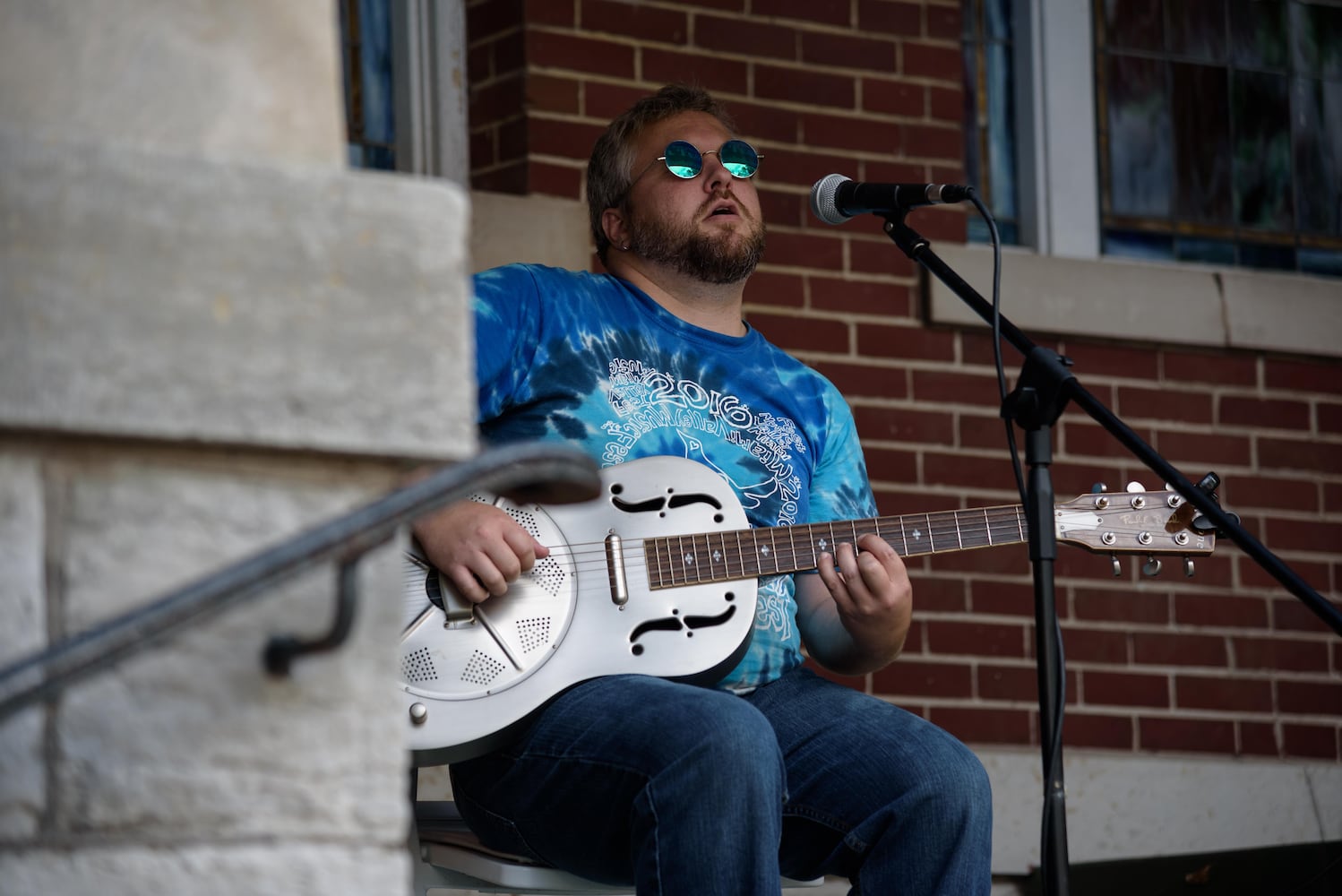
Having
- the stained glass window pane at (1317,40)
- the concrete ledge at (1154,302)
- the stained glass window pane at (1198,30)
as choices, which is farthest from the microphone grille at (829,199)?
the stained glass window pane at (1317,40)

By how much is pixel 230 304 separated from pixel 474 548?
1.35 metres

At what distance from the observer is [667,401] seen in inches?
112

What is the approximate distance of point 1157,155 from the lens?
461cm

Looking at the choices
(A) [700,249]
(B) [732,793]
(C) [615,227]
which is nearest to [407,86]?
(C) [615,227]

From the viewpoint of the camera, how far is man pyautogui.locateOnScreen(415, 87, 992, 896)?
2.27 m

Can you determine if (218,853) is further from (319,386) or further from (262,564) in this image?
(319,386)

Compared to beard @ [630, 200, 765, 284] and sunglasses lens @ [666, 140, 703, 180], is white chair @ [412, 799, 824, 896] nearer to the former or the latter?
beard @ [630, 200, 765, 284]

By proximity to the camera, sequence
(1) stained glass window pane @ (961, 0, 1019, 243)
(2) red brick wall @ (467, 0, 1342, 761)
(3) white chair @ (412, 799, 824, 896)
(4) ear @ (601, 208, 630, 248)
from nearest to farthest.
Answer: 1. (3) white chair @ (412, 799, 824, 896)
2. (4) ear @ (601, 208, 630, 248)
3. (2) red brick wall @ (467, 0, 1342, 761)
4. (1) stained glass window pane @ (961, 0, 1019, 243)

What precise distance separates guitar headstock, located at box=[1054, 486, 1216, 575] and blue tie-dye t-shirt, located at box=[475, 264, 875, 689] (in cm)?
34

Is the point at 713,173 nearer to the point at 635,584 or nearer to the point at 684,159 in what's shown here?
the point at 684,159

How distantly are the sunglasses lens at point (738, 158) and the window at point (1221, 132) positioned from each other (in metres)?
1.71

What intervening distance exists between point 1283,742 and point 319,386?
144 inches

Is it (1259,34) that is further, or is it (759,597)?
(1259,34)

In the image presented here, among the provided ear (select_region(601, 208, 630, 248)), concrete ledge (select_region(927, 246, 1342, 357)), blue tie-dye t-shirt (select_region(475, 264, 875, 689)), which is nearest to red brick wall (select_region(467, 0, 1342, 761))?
concrete ledge (select_region(927, 246, 1342, 357))
